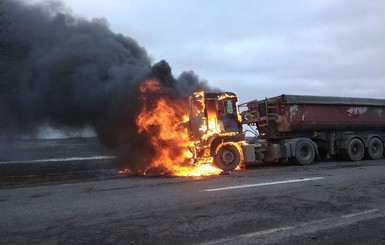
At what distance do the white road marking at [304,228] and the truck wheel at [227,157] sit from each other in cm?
773

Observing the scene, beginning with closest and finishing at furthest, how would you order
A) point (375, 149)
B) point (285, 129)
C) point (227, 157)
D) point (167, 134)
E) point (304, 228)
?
point (304, 228) → point (167, 134) → point (227, 157) → point (285, 129) → point (375, 149)

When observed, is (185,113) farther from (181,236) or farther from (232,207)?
(181,236)

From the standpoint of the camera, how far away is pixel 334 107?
17.7 metres

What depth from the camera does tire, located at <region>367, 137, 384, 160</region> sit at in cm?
1884

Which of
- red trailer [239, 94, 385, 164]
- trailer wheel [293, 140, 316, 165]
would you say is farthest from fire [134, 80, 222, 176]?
trailer wheel [293, 140, 316, 165]

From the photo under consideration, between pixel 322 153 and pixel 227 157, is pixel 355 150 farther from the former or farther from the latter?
pixel 227 157

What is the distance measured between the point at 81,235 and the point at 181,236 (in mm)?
1431

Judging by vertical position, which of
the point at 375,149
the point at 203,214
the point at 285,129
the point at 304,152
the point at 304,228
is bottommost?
the point at 304,228

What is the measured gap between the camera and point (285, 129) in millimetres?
16688

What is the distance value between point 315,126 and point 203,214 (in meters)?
11.8

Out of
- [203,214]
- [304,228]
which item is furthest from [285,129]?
[304,228]

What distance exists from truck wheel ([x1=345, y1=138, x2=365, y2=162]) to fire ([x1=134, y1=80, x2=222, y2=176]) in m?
7.25

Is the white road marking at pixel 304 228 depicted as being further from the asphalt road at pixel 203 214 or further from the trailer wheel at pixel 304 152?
the trailer wheel at pixel 304 152

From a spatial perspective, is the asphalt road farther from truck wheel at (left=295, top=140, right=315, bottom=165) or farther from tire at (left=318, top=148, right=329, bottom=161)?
tire at (left=318, top=148, right=329, bottom=161)
